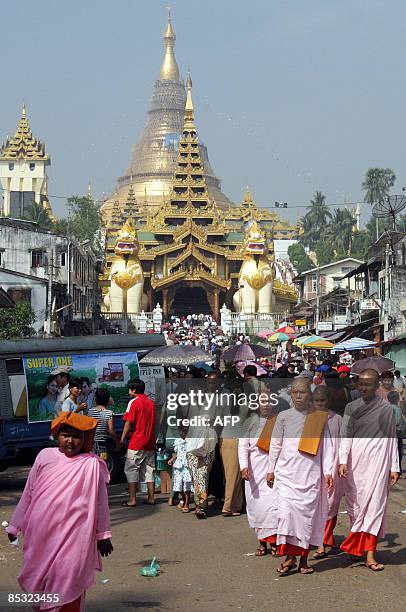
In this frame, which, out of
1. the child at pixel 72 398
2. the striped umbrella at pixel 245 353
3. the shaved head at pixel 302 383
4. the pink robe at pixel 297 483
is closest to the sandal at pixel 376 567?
the pink robe at pixel 297 483

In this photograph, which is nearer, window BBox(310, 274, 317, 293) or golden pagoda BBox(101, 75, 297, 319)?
window BBox(310, 274, 317, 293)

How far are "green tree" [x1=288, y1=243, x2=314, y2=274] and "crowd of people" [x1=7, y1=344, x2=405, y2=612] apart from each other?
86.5 meters

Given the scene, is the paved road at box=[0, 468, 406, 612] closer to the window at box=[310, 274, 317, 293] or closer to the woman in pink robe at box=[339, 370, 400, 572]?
the woman in pink robe at box=[339, 370, 400, 572]

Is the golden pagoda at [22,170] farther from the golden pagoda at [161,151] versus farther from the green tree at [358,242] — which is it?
the green tree at [358,242]

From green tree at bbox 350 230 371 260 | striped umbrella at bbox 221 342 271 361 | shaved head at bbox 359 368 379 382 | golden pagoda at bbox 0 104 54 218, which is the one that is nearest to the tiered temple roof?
golden pagoda at bbox 0 104 54 218

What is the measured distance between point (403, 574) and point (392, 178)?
312 ft

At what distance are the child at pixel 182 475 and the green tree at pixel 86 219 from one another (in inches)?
2980

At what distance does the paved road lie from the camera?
7.09 metres

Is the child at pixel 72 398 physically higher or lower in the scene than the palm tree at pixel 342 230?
lower

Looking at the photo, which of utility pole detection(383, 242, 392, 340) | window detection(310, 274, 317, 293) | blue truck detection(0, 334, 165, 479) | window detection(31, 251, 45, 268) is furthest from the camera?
window detection(310, 274, 317, 293)

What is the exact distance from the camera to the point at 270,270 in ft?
249

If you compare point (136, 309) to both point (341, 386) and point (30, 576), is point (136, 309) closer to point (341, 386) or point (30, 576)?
point (341, 386)

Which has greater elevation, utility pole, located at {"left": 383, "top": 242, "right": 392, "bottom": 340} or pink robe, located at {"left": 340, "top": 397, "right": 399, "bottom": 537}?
utility pole, located at {"left": 383, "top": 242, "right": 392, "bottom": 340}

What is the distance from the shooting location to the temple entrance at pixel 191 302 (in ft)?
262
